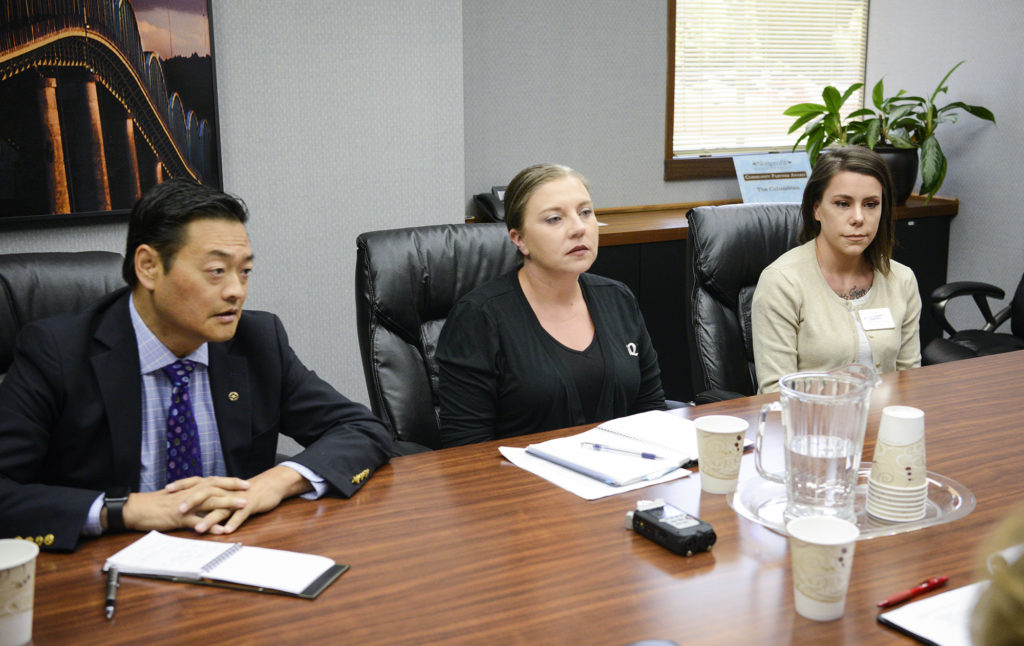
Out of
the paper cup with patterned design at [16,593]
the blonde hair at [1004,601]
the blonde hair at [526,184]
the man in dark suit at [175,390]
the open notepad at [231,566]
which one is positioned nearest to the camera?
the blonde hair at [1004,601]

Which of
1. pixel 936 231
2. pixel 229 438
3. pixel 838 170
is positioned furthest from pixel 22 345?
pixel 936 231

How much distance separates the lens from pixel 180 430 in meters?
1.68

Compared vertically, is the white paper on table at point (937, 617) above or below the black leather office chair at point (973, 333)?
above

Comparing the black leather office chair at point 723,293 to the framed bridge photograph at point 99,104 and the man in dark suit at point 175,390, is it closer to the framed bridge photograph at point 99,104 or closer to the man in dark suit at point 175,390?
the man in dark suit at point 175,390

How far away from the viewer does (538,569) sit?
1268mm

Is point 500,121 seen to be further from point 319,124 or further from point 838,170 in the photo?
point 838,170

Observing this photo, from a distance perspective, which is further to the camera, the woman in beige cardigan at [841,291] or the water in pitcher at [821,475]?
the woman in beige cardigan at [841,291]

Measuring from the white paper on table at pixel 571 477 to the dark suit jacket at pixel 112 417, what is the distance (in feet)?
0.81

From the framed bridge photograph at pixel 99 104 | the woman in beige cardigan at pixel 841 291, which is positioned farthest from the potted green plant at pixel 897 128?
the framed bridge photograph at pixel 99 104

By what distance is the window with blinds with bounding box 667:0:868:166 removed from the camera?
450 centimetres

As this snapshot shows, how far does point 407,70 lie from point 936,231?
9.12 feet

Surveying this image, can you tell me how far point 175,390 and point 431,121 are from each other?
184cm

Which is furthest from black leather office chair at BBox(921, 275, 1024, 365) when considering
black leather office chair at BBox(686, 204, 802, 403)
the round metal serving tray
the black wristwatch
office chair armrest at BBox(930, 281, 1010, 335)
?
the black wristwatch

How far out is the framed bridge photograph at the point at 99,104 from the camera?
8.80 feet
